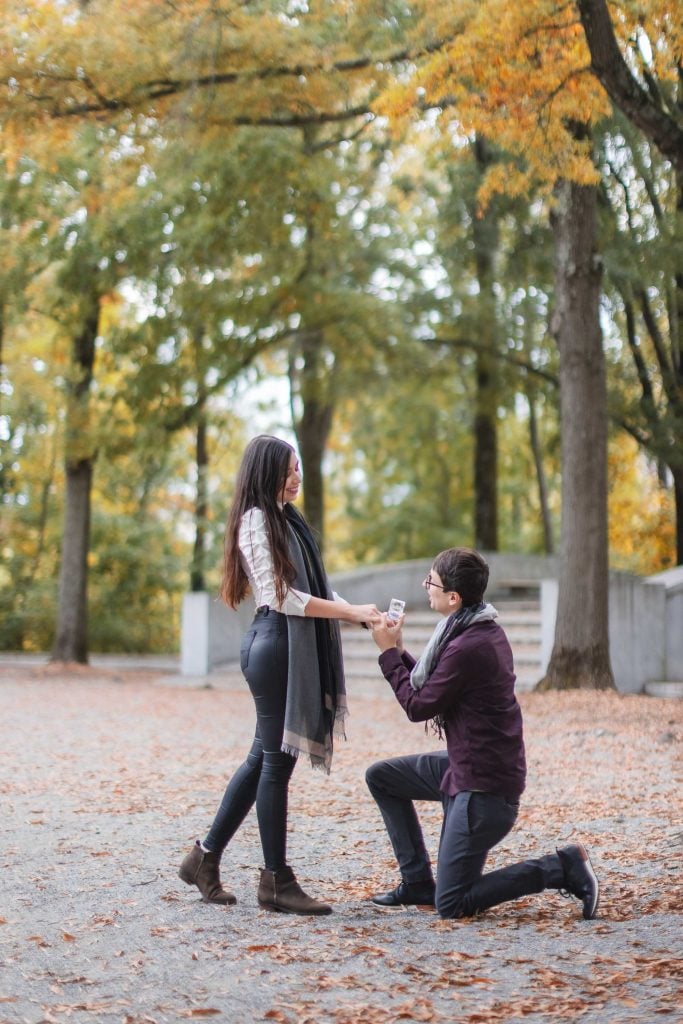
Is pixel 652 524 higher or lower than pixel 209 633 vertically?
higher

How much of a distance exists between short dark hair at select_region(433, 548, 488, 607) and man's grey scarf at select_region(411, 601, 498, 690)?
0.17 ft

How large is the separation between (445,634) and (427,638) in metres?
11.9

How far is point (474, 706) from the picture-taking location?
4625 millimetres

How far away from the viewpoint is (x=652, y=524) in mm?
20672

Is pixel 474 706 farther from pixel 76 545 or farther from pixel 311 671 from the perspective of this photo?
pixel 76 545

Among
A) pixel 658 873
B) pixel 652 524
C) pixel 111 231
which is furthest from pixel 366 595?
pixel 658 873

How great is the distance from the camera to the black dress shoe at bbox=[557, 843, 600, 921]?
4578 mm

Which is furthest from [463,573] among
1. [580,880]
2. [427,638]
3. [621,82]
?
[427,638]

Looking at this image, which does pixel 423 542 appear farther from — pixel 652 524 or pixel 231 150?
pixel 231 150

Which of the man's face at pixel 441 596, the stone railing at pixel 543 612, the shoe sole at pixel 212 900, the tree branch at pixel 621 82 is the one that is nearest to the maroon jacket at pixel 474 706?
the man's face at pixel 441 596

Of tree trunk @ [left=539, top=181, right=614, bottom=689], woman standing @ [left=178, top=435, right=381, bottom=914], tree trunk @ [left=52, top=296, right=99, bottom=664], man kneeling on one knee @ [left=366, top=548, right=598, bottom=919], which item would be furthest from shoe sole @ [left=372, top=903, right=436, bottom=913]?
tree trunk @ [left=52, top=296, right=99, bottom=664]

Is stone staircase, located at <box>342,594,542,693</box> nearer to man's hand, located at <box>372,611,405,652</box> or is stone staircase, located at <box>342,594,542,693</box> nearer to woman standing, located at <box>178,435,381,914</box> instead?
woman standing, located at <box>178,435,381,914</box>

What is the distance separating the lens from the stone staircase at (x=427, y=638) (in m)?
15.0

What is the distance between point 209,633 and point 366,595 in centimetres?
323
